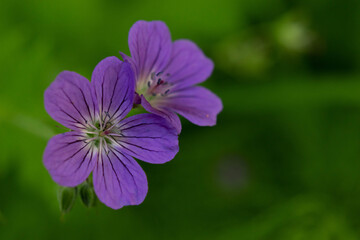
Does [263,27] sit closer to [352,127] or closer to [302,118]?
[302,118]

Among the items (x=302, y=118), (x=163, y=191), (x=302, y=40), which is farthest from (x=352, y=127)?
(x=163, y=191)

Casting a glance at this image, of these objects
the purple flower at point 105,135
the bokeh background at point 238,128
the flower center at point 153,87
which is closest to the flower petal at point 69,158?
the purple flower at point 105,135

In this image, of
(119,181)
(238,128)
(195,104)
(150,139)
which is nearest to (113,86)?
(150,139)

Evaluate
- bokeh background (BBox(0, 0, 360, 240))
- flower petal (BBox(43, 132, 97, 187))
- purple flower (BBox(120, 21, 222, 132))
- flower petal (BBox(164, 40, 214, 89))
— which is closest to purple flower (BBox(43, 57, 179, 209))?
flower petal (BBox(43, 132, 97, 187))

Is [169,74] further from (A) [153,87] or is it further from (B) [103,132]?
(B) [103,132]

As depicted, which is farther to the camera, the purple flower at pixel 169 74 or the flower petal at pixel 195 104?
the flower petal at pixel 195 104

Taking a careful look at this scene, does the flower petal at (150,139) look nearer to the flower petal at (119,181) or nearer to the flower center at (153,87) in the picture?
the flower petal at (119,181)

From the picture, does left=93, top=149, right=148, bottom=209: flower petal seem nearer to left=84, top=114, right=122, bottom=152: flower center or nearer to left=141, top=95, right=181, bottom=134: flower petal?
left=84, top=114, right=122, bottom=152: flower center
